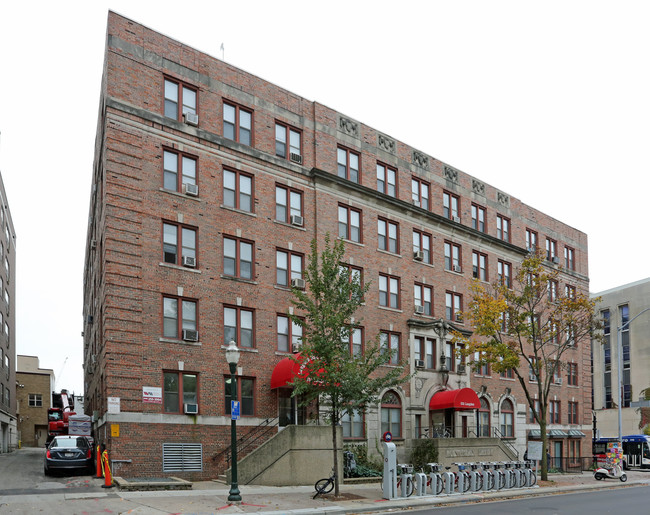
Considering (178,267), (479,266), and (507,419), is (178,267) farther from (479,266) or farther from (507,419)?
(507,419)

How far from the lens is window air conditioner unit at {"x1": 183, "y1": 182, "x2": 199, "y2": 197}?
94.2 feet

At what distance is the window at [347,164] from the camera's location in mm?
35594

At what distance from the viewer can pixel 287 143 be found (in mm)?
33094

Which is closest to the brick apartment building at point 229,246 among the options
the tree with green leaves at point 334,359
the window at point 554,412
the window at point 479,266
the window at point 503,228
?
the window at point 479,266

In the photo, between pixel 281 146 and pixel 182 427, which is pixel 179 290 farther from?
pixel 281 146

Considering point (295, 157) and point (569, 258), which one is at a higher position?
point (295, 157)

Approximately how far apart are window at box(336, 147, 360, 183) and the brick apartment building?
0.08 meters

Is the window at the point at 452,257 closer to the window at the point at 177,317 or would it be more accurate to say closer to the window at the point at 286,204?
the window at the point at 286,204

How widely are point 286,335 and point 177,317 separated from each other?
5.63 m

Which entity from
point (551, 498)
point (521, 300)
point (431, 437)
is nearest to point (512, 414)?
point (431, 437)

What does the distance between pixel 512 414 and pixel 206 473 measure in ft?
77.7

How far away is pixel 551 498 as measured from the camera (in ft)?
83.4


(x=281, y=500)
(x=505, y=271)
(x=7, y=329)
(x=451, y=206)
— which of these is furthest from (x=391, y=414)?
(x=7, y=329)

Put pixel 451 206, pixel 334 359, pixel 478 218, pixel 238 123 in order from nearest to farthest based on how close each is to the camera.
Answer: pixel 334 359
pixel 238 123
pixel 451 206
pixel 478 218
